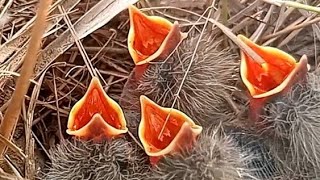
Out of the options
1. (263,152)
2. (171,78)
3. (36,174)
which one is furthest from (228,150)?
(36,174)

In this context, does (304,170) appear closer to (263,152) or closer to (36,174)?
(263,152)

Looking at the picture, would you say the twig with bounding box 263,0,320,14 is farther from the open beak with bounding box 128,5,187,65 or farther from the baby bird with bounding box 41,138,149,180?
the baby bird with bounding box 41,138,149,180

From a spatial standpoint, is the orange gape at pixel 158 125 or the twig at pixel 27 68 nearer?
the twig at pixel 27 68

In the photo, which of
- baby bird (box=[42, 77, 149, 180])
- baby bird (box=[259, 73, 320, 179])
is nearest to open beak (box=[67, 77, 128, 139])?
baby bird (box=[42, 77, 149, 180])

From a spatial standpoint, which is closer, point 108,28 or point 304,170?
point 304,170

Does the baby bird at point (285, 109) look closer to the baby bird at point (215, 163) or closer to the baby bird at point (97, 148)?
the baby bird at point (215, 163)

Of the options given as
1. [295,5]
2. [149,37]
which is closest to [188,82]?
[149,37]

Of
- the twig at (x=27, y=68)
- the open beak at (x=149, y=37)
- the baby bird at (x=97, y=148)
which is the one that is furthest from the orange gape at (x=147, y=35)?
the twig at (x=27, y=68)
